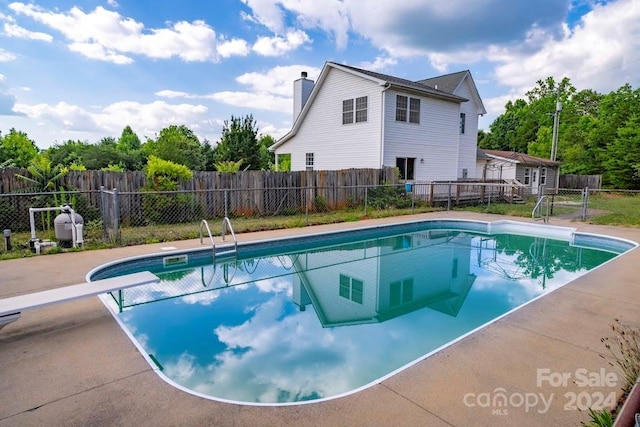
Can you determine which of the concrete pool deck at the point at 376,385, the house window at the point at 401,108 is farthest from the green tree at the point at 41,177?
the house window at the point at 401,108

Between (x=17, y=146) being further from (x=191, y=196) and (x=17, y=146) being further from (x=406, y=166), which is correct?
(x=406, y=166)

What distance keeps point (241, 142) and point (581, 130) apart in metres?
30.7

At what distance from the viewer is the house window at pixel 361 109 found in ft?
51.9

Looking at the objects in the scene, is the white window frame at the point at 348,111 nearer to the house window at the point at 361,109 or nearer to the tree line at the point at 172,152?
the house window at the point at 361,109

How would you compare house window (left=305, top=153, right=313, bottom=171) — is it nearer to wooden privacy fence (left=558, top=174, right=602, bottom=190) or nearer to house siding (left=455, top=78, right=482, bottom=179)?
house siding (left=455, top=78, right=482, bottom=179)

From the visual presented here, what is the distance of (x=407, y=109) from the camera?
52.9 ft

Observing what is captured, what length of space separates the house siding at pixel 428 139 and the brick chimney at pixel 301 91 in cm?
620

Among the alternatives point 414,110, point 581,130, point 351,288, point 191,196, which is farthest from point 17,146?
point 581,130

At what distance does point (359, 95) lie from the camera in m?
16.0

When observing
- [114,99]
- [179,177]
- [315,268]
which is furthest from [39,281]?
[114,99]

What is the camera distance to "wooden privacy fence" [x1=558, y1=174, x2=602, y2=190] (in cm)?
2748

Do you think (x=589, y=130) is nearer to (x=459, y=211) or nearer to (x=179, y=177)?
(x=459, y=211)

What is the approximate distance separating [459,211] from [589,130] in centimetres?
2541

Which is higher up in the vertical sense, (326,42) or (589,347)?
(326,42)
